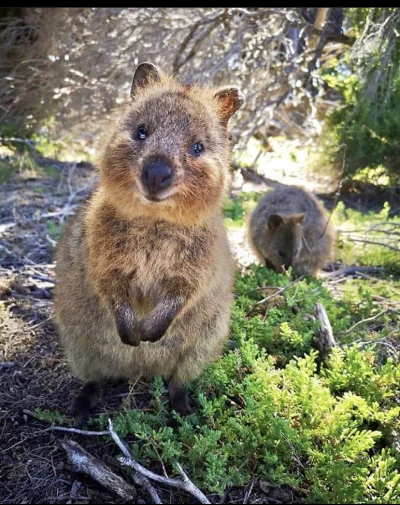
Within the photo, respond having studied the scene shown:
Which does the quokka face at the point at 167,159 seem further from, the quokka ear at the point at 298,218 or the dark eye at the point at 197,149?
the quokka ear at the point at 298,218

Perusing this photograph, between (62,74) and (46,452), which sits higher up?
(62,74)

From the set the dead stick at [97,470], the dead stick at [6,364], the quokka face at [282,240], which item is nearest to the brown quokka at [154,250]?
the dead stick at [97,470]

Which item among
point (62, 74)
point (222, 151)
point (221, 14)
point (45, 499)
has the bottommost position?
point (45, 499)

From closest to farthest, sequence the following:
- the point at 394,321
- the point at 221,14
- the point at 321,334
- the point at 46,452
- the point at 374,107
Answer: the point at 46,452 < the point at 321,334 < the point at 394,321 < the point at 374,107 < the point at 221,14

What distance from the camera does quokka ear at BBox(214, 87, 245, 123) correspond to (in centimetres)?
306

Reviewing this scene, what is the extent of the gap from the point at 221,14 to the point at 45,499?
771cm

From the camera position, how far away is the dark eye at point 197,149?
271 centimetres

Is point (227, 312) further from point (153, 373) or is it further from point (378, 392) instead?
point (378, 392)

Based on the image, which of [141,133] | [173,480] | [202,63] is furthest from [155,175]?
[202,63]

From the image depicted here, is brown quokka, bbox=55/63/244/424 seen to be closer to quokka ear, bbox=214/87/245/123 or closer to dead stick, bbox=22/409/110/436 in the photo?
quokka ear, bbox=214/87/245/123

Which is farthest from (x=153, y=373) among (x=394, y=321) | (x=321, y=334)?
(x=394, y=321)

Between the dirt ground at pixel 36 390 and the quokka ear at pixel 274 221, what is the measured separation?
2.39 meters

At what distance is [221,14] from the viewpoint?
814 cm

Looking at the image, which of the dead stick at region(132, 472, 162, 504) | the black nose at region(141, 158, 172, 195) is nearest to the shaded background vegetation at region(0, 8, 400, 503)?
the dead stick at region(132, 472, 162, 504)
